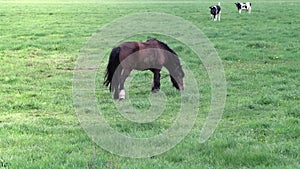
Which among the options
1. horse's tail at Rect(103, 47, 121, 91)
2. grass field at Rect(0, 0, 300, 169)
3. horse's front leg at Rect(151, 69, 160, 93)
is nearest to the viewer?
grass field at Rect(0, 0, 300, 169)

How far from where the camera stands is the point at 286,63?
53.9 feet

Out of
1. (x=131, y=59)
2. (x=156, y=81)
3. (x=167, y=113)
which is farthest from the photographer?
(x=156, y=81)

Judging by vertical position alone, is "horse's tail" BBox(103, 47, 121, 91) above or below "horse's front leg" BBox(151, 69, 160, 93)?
above

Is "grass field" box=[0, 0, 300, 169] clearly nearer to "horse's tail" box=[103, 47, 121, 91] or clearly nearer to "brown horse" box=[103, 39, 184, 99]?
"brown horse" box=[103, 39, 184, 99]

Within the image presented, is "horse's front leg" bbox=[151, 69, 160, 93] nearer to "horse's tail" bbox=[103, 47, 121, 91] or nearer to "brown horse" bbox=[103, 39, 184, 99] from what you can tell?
"brown horse" bbox=[103, 39, 184, 99]

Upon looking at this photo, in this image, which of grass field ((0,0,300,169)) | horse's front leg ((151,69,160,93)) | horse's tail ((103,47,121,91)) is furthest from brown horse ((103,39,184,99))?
grass field ((0,0,300,169))

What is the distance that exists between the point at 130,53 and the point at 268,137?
162 inches

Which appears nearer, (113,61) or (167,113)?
(167,113)

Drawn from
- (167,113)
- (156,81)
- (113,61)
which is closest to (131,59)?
(113,61)

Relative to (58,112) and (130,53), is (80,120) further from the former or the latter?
(130,53)

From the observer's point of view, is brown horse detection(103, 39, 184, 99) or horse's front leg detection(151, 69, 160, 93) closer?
brown horse detection(103, 39, 184, 99)

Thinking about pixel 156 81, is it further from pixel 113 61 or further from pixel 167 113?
pixel 167 113

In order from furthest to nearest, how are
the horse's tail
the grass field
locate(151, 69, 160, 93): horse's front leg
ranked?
locate(151, 69, 160, 93): horse's front leg < the horse's tail < the grass field

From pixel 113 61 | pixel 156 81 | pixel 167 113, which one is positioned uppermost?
pixel 113 61
